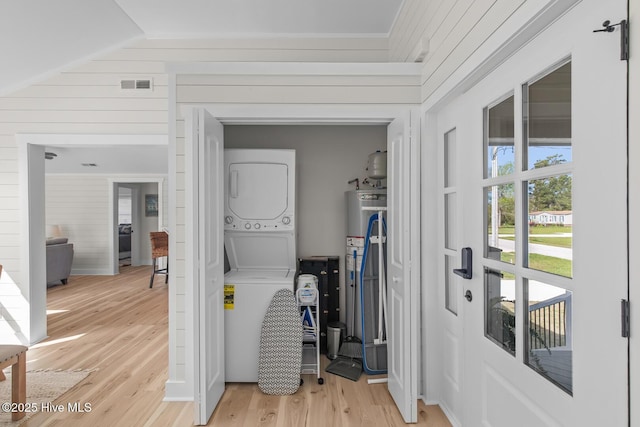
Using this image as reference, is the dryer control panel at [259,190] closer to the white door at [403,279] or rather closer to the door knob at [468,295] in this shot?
the white door at [403,279]

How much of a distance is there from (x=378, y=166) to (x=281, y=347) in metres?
1.67

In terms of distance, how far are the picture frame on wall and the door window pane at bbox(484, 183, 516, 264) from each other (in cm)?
892

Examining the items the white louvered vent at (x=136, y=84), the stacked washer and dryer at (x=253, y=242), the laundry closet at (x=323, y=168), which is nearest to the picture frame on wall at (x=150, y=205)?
the white louvered vent at (x=136, y=84)

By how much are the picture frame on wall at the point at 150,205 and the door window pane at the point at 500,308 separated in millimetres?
8920

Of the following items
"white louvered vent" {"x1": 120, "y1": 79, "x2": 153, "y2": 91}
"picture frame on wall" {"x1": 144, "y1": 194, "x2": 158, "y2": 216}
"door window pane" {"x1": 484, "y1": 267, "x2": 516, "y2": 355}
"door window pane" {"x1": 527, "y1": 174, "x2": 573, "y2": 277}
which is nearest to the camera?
"door window pane" {"x1": 527, "y1": 174, "x2": 573, "y2": 277}

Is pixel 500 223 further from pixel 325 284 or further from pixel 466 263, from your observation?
pixel 325 284

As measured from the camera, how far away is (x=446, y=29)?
2227mm

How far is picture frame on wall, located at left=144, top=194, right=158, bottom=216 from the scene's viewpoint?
30.7 feet

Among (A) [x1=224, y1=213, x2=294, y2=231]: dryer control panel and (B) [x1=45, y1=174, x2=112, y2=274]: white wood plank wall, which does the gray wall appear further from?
(B) [x1=45, y1=174, x2=112, y2=274]: white wood plank wall

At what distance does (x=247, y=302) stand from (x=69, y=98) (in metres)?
2.75

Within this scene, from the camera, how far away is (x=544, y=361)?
55.5 inches

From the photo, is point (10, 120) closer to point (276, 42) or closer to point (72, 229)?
point (276, 42)

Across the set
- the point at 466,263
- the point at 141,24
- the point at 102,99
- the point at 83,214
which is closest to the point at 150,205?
the point at 83,214

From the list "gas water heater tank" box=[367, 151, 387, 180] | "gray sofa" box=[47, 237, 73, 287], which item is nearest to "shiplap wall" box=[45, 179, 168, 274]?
"gray sofa" box=[47, 237, 73, 287]
